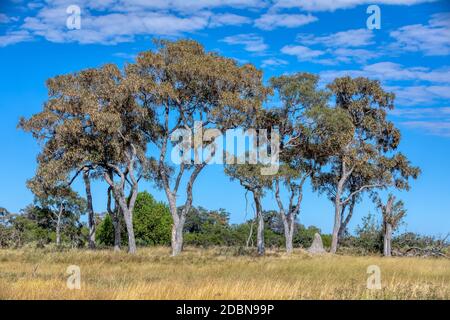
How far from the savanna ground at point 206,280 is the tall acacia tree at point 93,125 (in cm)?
889

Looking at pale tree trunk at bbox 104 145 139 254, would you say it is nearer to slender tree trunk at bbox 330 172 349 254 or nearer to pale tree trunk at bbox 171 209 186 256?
pale tree trunk at bbox 171 209 186 256

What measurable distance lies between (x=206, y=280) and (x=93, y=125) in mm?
20904

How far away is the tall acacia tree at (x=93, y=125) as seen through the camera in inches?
1356

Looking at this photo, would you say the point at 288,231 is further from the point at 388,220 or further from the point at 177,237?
the point at 177,237

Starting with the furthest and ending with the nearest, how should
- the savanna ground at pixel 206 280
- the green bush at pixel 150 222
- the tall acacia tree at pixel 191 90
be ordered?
the green bush at pixel 150 222
the tall acacia tree at pixel 191 90
the savanna ground at pixel 206 280

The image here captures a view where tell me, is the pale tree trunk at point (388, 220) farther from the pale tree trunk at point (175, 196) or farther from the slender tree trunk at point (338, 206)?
the pale tree trunk at point (175, 196)

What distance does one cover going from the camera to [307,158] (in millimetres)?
42375

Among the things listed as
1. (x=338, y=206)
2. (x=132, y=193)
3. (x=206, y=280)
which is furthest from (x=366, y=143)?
(x=206, y=280)

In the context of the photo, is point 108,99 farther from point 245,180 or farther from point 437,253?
point 437,253

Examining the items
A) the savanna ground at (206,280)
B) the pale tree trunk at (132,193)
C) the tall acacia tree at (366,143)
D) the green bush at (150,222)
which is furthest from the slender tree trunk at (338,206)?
the green bush at (150,222)

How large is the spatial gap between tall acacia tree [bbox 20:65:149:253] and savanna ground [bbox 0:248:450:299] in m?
8.89

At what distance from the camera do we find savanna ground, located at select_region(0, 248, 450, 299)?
43.0 ft

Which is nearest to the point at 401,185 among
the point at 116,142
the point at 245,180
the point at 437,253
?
the point at 437,253

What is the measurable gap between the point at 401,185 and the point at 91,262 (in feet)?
84.5
